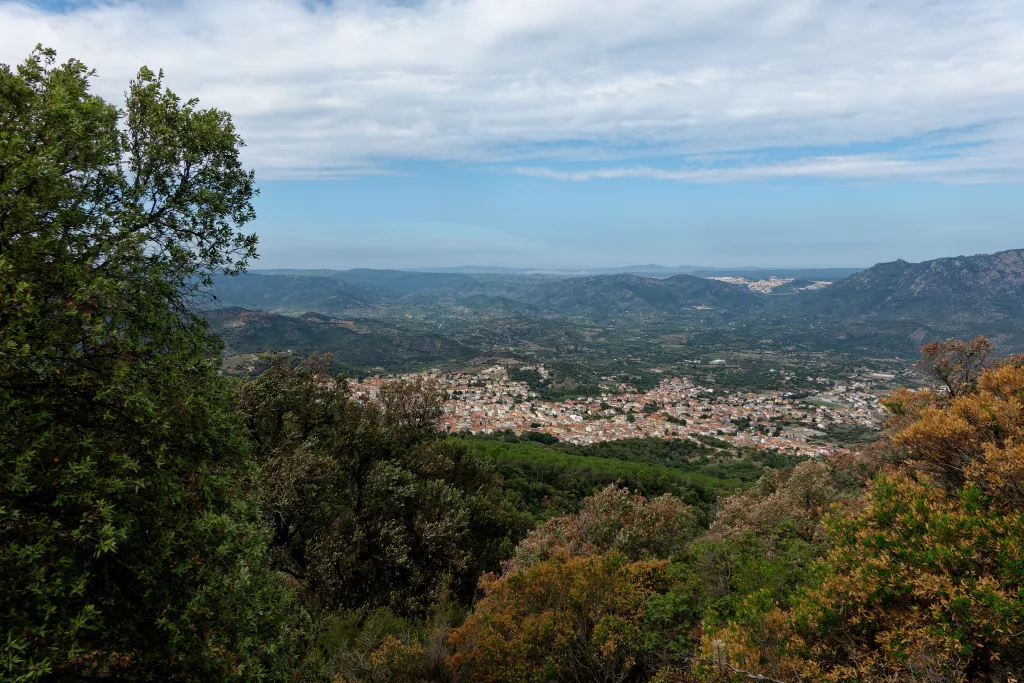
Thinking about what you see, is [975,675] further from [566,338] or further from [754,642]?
[566,338]

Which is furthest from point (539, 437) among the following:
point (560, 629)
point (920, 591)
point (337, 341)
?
point (337, 341)

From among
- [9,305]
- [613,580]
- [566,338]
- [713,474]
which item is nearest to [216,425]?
[9,305]

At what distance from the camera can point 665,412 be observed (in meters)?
90.5

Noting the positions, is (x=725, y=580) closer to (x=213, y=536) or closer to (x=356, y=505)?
(x=213, y=536)

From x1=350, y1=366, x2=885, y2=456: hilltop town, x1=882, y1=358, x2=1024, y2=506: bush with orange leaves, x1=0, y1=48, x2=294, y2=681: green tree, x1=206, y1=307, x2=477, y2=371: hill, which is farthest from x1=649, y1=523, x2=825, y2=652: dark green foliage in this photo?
x1=206, y1=307, x2=477, y2=371: hill

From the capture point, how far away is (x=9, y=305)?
4.66m

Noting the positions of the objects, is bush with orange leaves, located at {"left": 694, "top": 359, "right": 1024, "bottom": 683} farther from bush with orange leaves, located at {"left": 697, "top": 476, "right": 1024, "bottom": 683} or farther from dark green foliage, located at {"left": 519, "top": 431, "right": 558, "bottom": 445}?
dark green foliage, located at {"left": 519, "top": 431, "right": 558, "bottom": 445}

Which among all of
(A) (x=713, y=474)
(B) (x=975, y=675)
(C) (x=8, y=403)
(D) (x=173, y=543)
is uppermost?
(C) (x=8, y=403)

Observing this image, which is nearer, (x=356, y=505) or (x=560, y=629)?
(x=560, y=629)

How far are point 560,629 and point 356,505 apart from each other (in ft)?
29.3

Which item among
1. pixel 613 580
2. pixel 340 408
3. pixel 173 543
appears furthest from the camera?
pixel 340 408

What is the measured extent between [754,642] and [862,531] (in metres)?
2.32

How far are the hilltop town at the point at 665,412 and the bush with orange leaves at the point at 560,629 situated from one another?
51651 mm

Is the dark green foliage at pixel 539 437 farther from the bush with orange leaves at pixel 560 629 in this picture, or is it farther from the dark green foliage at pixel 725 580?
the bush with orange leaves at pixel 560 629
